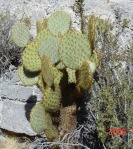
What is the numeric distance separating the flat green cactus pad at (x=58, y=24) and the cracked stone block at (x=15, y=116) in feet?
3.59

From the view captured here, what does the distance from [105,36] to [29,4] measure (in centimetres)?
163

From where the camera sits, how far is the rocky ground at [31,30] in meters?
4.37

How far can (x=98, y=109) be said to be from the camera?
A: 3602mm

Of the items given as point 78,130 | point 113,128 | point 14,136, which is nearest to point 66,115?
point 78,130

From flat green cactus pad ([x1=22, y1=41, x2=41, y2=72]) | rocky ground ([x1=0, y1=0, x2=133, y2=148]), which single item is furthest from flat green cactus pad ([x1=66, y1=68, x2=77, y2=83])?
rocky ground ([x1=0, y1=0, x2=133, y2=148])

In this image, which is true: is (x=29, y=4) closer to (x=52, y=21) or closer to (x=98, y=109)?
(x=52, y=21)

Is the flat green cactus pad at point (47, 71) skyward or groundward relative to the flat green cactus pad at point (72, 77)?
skyward

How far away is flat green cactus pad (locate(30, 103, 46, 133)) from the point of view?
3447mm

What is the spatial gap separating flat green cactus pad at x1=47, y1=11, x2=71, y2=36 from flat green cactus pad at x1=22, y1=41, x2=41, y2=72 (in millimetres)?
308

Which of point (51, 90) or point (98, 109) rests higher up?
point (51, 90)

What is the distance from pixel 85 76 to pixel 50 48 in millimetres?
521

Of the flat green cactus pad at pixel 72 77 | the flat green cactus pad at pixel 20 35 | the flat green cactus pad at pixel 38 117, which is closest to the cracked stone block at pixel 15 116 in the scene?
the flat green cactus pad at pixel 38 117
